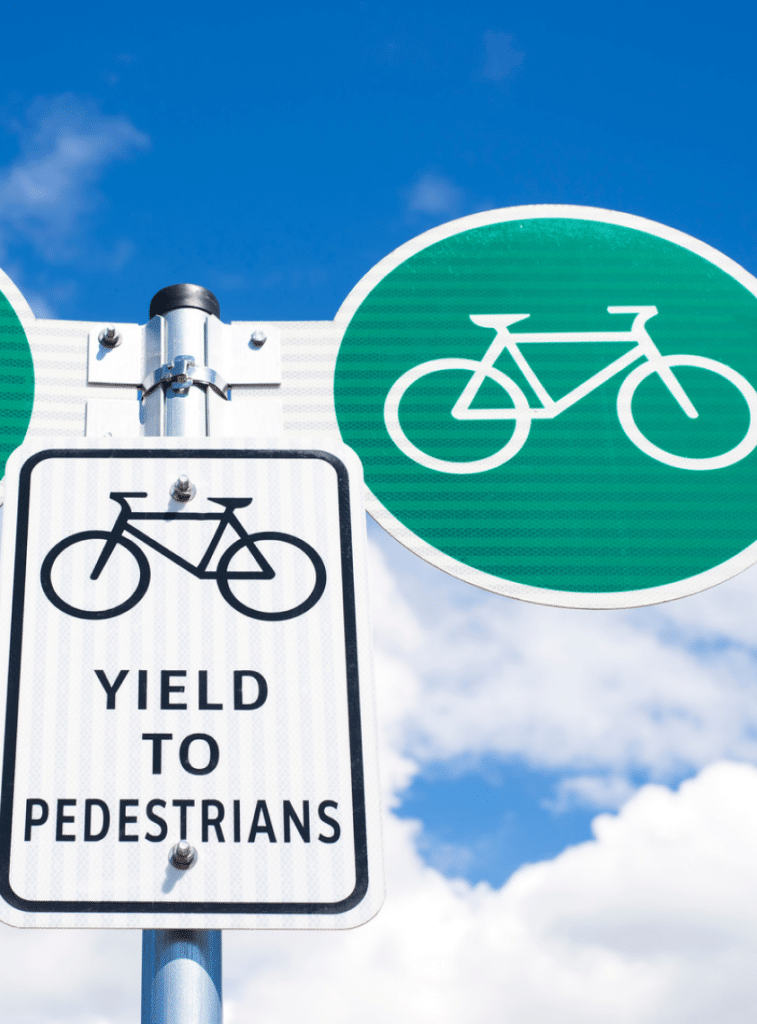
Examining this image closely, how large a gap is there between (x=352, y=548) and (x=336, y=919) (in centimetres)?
47

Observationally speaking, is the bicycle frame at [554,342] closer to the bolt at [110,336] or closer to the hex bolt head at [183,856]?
the bolt at [110,336]

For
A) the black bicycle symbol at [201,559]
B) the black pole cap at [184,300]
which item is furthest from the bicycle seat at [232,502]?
the black pole cap at [184,300]

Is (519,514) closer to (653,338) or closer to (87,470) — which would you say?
(653,338)

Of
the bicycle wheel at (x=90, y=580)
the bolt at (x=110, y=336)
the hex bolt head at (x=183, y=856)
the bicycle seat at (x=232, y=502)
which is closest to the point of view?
the hex bolt head at (x=183, y=856)

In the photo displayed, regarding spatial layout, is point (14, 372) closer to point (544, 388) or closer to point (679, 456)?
point (544, 388)

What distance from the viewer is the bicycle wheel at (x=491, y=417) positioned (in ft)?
7.36

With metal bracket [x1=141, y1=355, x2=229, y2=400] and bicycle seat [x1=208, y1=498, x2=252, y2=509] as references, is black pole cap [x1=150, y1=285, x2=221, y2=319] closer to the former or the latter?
metal bracket [x1=141, y1=355, x2=229, y2=400]

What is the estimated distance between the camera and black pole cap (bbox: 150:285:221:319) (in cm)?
178

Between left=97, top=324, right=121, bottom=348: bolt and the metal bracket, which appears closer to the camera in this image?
the metal bracket

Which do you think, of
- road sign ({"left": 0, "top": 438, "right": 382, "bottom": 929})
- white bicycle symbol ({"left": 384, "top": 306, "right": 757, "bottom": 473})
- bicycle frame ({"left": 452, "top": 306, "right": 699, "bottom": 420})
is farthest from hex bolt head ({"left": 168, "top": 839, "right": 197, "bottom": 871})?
bicycle frame ({"left": 452, "top": 306, "right": 699, "bottom": 420})

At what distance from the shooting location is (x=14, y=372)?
7.18 ft

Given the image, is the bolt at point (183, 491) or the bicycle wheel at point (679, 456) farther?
the bicycle wheel at point (679, 456)

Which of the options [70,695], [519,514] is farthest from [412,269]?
[70,695]

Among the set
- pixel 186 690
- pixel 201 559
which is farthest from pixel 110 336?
pixel 186 690
